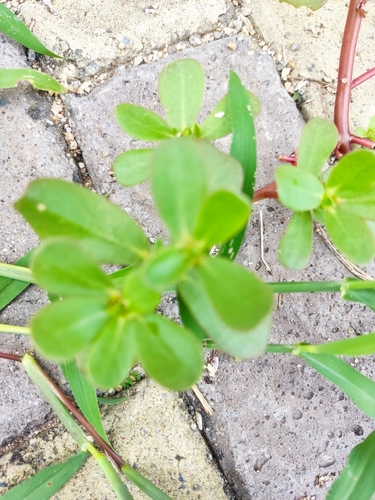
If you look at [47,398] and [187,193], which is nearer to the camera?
[187,193]

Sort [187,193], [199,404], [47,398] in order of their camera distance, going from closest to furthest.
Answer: [187,193] < [47,398] < [199,404]

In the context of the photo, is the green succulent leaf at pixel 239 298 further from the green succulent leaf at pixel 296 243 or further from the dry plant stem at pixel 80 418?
the dry plant stem at pixel 80 418

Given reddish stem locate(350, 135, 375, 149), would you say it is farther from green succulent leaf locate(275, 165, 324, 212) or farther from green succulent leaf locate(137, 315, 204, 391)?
green succulent leaf locate(137, 315, 204, 391)

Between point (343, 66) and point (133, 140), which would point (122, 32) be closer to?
point (133, 140)

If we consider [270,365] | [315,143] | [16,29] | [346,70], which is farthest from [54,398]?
[346,70]

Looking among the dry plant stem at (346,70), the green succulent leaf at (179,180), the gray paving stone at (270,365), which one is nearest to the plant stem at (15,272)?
the gray paving stone at (270,365)

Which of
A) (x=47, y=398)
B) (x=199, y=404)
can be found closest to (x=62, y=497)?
(x=47, y=398)

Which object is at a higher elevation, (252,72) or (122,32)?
(122,32)
